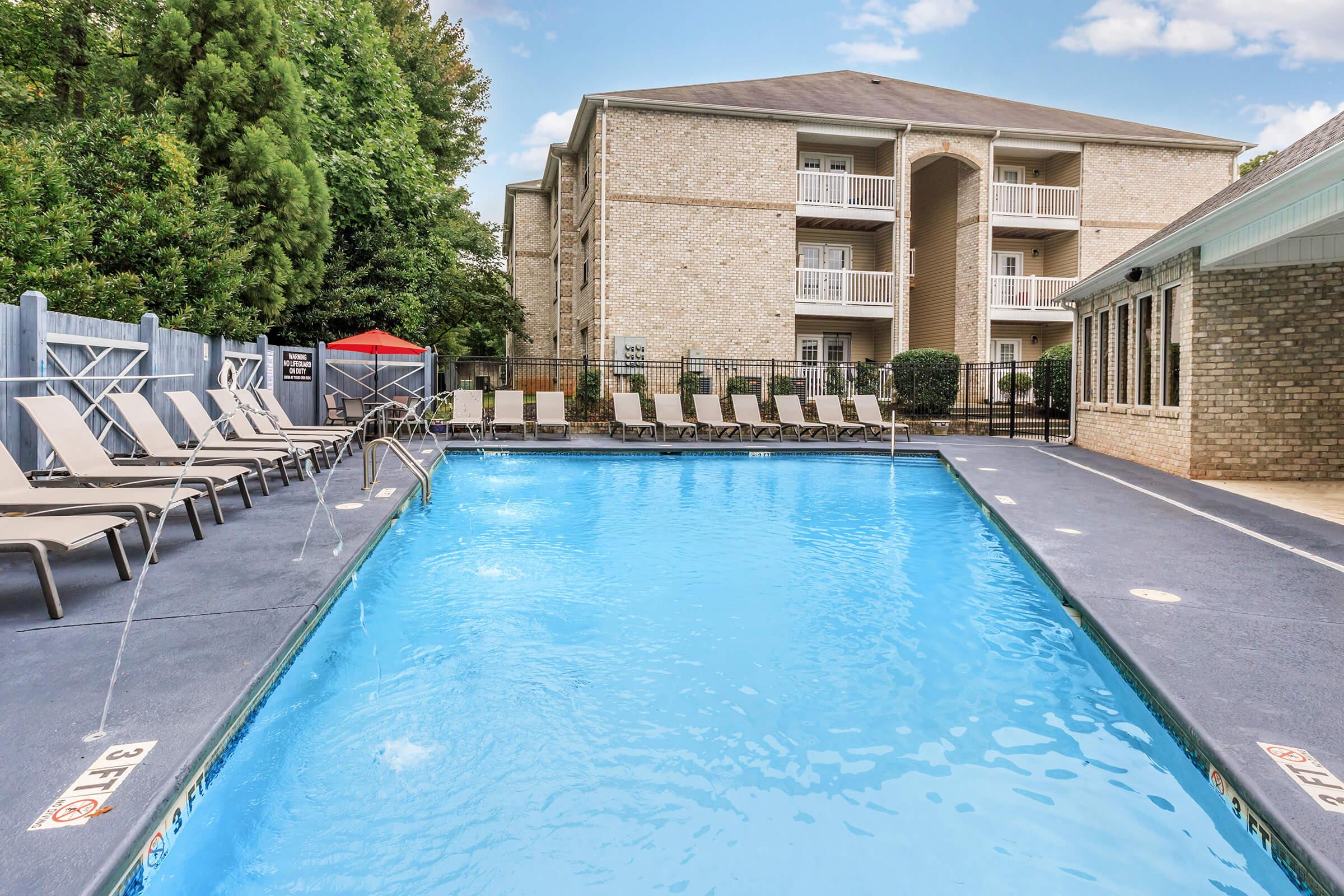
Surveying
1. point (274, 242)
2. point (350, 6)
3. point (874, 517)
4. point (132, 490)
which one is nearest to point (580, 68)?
point (350, 6)

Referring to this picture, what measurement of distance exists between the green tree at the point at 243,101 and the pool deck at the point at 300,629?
311 inches

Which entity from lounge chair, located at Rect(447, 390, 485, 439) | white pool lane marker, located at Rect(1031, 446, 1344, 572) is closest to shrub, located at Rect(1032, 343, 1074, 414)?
white pool lane marker, located at Rect(1031, 446, 1344, 572)

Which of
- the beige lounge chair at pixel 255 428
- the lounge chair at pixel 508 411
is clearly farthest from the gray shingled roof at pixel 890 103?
the beige lounge chair at pixel 255 428

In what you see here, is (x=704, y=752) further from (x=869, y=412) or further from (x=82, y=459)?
(x=869, y=412)

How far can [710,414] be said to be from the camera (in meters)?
16.4

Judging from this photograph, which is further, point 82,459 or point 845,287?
point 845,287

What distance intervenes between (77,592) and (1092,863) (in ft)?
16.1

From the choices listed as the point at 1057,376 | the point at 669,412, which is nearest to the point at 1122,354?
the point at 1057,376

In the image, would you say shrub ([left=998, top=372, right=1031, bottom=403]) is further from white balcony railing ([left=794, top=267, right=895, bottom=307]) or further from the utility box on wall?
the utility box on wall

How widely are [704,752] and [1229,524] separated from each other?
570 cm

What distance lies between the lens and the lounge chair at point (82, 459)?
523cm

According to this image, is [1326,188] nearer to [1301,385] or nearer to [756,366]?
[1301,385]

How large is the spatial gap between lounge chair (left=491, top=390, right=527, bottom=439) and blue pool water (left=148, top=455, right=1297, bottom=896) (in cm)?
981

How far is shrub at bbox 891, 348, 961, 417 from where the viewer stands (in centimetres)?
1814
